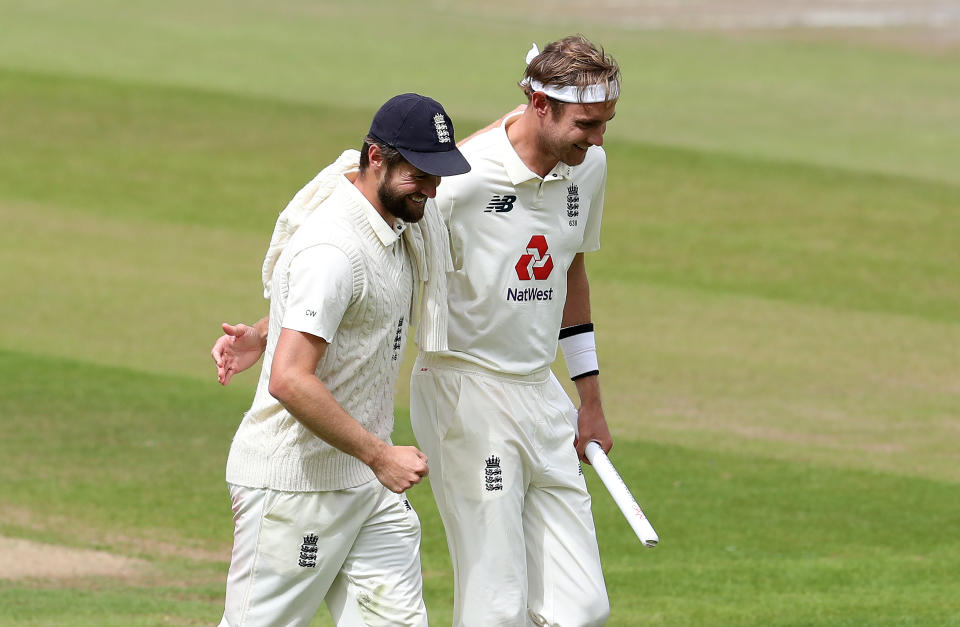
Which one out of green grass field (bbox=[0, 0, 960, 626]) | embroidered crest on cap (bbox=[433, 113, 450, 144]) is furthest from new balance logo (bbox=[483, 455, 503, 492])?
green grass field (bbox=[0, 0, 960, 626])

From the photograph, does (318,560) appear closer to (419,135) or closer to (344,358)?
(344,358)

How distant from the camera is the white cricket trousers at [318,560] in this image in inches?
215

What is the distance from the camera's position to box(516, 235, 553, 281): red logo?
608cm

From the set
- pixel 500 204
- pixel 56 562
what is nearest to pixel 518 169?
pixel 500 204

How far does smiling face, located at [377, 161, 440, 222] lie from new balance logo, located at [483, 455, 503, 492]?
1.08m

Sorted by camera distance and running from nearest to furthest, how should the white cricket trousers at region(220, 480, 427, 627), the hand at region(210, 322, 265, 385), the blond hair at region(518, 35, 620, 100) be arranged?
the white cricket trousers at region(220, 480, 427, 627) → the hand at region(210, 322, 265, 385) → the blond hair at region(518, 35, 620, 100)

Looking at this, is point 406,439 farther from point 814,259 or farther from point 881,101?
point 881,101

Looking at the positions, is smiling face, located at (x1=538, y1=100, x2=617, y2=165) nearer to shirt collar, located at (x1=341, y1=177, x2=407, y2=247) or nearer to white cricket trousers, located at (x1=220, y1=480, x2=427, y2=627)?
shirt collar, located at (x1=341, y1=177, x2=407, y2=247)

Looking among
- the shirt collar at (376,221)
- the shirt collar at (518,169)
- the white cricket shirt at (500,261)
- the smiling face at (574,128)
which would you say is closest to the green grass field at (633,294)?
the white cricket shirt at (500,261)

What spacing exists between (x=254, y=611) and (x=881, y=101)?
25.3m

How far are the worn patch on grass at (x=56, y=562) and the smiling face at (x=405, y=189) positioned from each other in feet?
14.6

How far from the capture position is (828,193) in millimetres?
21750

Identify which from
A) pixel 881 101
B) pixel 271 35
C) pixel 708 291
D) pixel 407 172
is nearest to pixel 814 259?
pixel 708 291

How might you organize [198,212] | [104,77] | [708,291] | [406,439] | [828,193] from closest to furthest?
[406,439] → [708,291] → [198,212] → [828,193] → [104,77]
